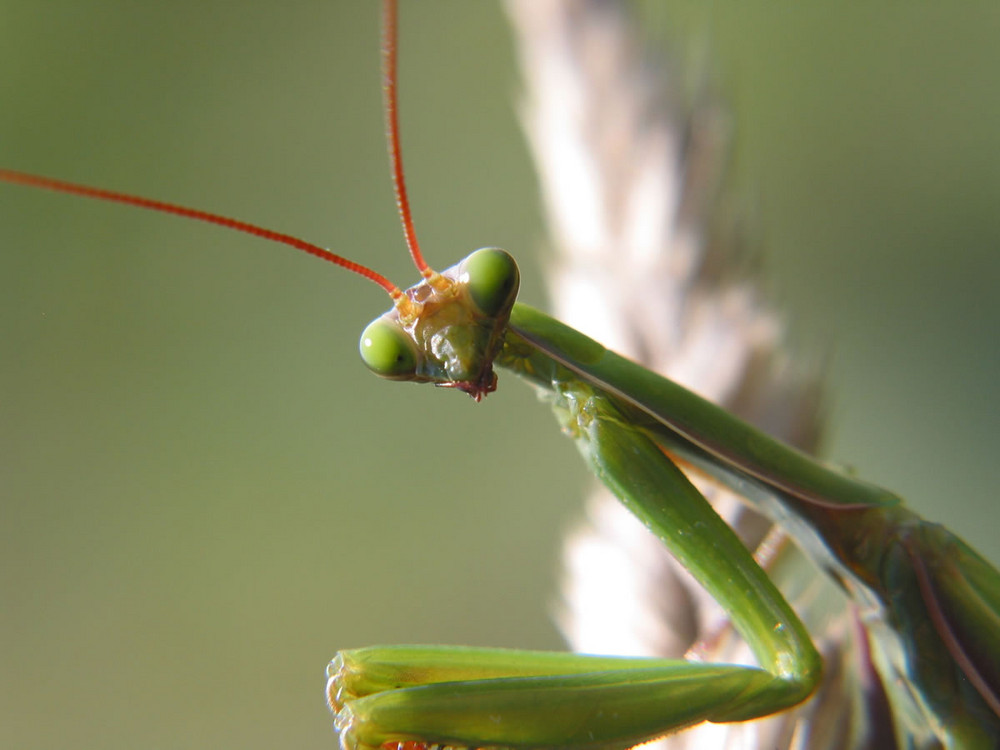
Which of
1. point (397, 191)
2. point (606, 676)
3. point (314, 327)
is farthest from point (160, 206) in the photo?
point (314, 327)

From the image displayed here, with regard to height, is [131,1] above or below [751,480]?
above

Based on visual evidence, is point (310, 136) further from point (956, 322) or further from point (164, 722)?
point (956, 322)

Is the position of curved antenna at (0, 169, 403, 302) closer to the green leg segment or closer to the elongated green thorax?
the elongated green thorax

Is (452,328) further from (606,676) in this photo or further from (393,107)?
(606,676)

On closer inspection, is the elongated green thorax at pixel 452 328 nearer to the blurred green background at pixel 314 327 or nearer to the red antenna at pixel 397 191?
the red antenna at pixel 397 191

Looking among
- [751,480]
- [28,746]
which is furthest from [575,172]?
[28,746]
